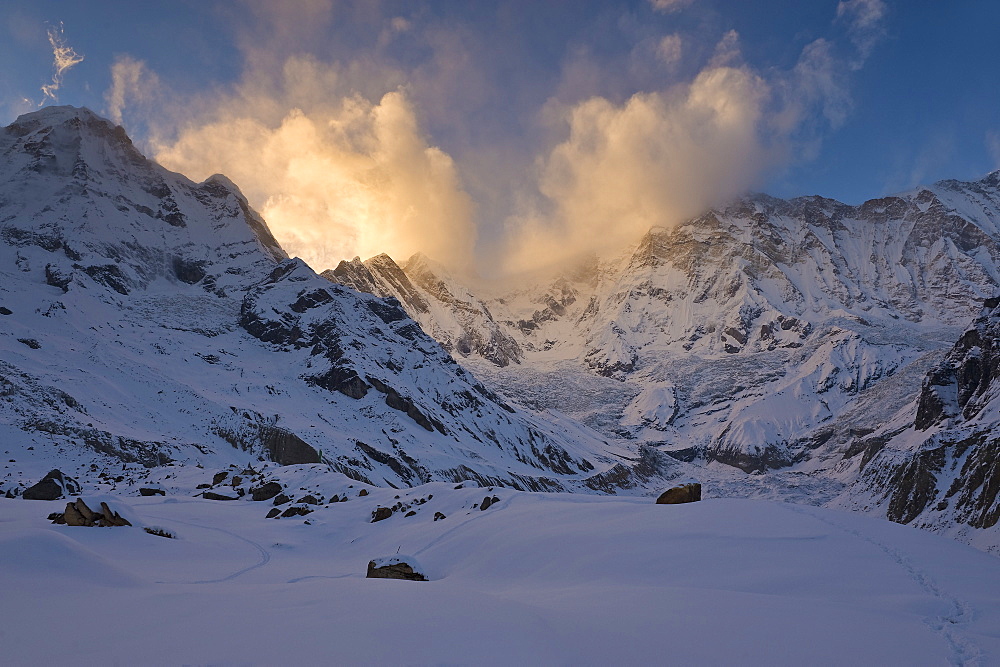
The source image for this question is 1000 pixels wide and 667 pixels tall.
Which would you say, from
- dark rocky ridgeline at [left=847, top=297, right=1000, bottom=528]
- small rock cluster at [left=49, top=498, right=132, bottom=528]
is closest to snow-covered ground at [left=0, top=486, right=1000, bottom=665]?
small rock cluster at [left=49, top=498, right=132, bottom=528]

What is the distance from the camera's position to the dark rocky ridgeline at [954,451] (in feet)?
175

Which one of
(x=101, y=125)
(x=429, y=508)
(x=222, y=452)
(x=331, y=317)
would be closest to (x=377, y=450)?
(x=222, y=452)

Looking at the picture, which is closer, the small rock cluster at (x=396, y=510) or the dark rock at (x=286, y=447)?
the small rock cluster at (x=396, y=510)

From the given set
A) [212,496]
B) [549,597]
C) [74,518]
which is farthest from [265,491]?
[549,597]

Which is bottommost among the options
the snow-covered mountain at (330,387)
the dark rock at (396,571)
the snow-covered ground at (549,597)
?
the dark rock at (396,571)

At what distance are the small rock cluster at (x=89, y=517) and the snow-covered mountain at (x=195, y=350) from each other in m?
22.1

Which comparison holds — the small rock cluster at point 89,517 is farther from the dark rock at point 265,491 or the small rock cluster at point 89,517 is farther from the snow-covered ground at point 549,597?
the dark rock at point 265,491

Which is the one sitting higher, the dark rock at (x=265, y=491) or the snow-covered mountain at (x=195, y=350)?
the snow-covered mountain at (x=195, y=350)

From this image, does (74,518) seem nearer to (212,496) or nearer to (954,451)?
(212,496)

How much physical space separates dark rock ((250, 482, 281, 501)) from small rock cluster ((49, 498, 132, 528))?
14751 mm

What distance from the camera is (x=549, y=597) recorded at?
7.44 meters

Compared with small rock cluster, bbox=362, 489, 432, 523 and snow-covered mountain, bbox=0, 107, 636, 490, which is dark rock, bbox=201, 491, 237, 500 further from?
snow-covered mountain, bbox=0, 107, 636, 490

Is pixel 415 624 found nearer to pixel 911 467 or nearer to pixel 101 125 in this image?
pixel 911 467

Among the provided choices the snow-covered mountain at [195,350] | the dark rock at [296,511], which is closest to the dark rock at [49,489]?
the dark rock at [296,511]
